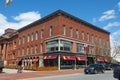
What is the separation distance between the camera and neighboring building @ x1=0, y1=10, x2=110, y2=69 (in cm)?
4865

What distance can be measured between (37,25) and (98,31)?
22.3 m

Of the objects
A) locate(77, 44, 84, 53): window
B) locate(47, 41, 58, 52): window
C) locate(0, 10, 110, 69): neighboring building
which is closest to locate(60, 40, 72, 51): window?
locate(0, 10, 110, 69): neighboring building

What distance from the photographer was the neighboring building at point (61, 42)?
48653 millimetres

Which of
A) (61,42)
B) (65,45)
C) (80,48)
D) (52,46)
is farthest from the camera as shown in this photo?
(80,48)

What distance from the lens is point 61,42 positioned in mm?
48094

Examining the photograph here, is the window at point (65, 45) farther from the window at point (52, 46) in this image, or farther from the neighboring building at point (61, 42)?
the window at point (52, 46)

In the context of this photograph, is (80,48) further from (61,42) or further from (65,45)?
(61,42)

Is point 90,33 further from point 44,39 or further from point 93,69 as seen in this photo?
point 93,69

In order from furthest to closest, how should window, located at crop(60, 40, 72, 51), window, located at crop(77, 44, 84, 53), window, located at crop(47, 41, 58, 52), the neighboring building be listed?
window, located at crop(77, 44, 84, 53) < the neighboring building < window, located at crop(47, 41, 58, 52) < window, located at crop(60, 40, 72, 51)

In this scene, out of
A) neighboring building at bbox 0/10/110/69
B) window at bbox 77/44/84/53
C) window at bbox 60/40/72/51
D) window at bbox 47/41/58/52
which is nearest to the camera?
window at bbox 60/40/72/51

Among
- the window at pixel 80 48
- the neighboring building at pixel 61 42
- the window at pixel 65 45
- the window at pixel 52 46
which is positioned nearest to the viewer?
the window at pixel 65 45

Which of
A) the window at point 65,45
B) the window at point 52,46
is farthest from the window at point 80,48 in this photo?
the window at point 52,46

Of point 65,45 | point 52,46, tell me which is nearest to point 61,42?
point 65,45

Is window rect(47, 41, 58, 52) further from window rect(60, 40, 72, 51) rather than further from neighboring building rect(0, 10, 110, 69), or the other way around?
window rect(60, 40, 72, 51)
